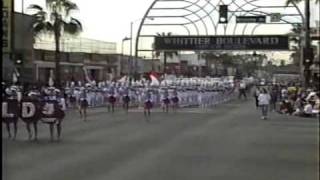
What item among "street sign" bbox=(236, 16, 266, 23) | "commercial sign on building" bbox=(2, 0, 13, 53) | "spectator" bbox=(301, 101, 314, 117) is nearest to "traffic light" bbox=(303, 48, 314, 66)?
"spectator" bbox=(301, 101, 314, 117)

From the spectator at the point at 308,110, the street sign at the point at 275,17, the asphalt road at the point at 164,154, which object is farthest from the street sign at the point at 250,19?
the asphalt road at the point at 164,154

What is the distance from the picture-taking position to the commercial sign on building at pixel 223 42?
55031 mm

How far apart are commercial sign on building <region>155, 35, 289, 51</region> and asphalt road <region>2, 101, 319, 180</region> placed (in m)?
31.8

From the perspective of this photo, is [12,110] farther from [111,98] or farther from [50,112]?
[111,98]

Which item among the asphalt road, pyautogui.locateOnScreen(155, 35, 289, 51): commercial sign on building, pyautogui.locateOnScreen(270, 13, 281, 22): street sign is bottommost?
the asphalt road

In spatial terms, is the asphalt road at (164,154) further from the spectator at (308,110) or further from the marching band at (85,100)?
the spectator at (308,110)

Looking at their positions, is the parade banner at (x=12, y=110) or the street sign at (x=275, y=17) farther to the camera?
the street sign at (x=275, y=17)

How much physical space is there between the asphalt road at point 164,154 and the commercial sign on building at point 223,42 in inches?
1251

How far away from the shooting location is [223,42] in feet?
181

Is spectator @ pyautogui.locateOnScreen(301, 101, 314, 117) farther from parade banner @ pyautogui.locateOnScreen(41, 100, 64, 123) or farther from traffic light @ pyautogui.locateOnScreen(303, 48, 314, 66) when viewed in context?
parade banner @ pyautogui.locateOnScreen(41, 100, 64, 123)

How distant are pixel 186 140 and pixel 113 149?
3244mm

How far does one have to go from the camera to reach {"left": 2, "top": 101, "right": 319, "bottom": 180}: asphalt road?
38.5 ft

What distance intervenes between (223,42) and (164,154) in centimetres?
4057

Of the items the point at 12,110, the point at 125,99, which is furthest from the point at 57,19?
A: the point at 12,110
